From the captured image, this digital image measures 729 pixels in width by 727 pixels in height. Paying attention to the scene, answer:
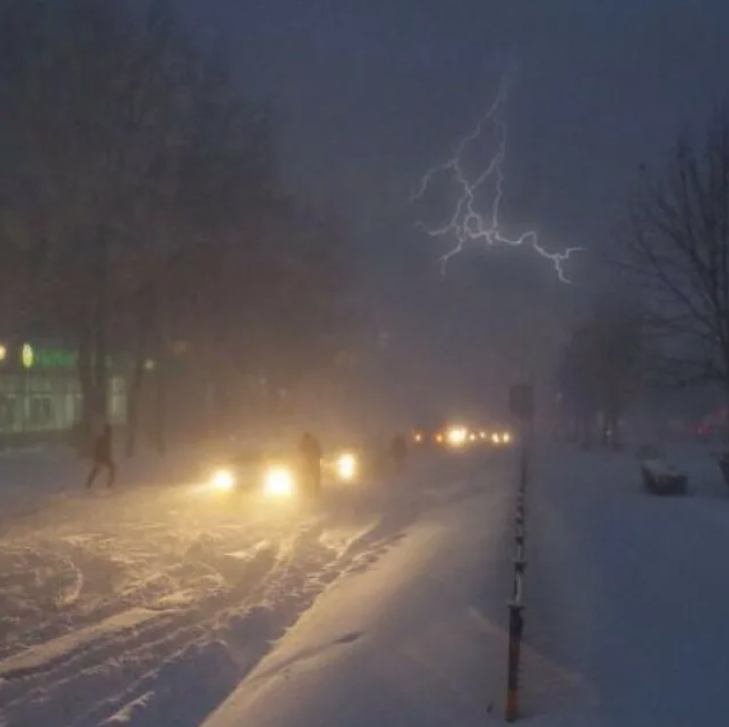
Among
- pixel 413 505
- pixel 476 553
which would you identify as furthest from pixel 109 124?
pixel 476 553

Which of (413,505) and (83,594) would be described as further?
(413,505)

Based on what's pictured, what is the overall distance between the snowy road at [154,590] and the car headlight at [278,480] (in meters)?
2.94

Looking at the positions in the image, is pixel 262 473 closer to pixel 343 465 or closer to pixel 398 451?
pixel 343 465

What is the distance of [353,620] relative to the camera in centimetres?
1245

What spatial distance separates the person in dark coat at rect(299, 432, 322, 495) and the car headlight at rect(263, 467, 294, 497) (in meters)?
0.46

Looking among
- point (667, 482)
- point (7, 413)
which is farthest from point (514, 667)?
point (7, 413)

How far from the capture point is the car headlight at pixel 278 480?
1268 inches

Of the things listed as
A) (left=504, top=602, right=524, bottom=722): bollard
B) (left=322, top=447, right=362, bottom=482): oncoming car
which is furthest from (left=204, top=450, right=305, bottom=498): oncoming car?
(left=504, top=602, right=524, bottom=722): bollard

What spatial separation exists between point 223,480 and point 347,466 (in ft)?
34.9

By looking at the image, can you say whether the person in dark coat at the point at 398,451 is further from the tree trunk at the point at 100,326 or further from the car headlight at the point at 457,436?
the car headlight at the point at 457,436

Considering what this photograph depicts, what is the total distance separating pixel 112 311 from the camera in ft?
130

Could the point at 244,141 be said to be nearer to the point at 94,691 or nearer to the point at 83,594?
the point at 83,594

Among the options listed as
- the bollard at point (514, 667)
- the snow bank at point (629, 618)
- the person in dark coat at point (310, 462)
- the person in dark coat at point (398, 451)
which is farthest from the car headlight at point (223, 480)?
the bollard at point (514, 667)

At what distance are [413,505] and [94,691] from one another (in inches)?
781
